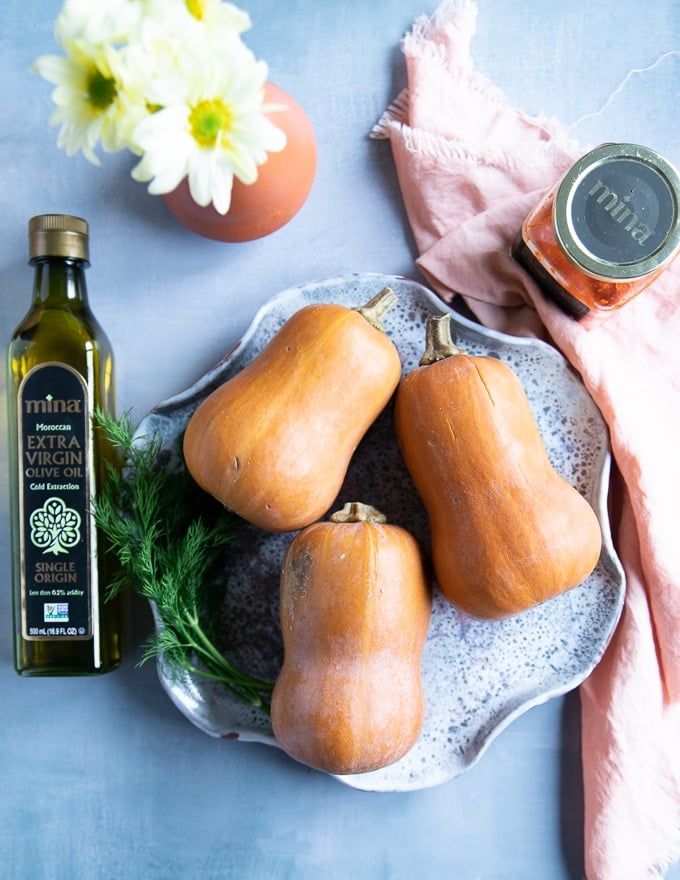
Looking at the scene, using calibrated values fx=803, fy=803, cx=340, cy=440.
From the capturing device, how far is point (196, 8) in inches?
26.1

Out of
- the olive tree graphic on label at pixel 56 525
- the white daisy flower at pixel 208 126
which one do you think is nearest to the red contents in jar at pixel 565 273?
the white daisy flower at pixel 208 126

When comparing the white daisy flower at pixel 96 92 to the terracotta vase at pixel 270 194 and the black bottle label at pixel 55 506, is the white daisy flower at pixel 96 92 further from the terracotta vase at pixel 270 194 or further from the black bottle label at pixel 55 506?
the black bottle label at pixel 55 506

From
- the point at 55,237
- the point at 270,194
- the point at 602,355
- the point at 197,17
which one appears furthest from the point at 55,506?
the point at 602,355

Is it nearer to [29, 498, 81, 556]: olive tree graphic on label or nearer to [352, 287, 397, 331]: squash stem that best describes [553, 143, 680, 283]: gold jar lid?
[352, 287, 397, 331]: squash stem

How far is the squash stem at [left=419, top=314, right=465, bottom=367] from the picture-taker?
986mm

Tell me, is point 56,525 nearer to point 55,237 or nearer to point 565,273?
point 55,237

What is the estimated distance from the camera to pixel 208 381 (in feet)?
3.49

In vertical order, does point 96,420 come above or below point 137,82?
below

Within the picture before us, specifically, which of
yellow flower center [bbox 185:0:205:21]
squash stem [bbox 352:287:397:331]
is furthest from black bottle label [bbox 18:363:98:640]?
yellow flower center [bbox 185:0:205:21]

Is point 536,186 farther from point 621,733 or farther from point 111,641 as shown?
point 111,641

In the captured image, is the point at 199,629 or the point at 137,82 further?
the point at 199,629

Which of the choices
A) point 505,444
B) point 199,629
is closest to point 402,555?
point 505,444

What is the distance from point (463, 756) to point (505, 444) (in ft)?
1.45

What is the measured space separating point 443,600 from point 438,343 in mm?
348
